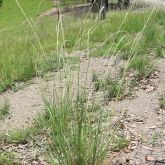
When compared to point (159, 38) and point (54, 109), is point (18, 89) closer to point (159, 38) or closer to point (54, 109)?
point (159, 38)

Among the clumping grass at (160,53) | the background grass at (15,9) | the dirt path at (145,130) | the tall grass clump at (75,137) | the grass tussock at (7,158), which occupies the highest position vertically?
the tall grass clump at (75,137)

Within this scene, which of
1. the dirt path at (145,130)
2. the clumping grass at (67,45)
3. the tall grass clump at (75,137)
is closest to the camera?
the tall grass clump at (75,137)

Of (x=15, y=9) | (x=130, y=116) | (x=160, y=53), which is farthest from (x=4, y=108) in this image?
(x=15, y=9)

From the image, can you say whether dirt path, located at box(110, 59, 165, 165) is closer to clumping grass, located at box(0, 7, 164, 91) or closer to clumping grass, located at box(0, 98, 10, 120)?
clumping grass, located at box(0, 7, 164, 91)

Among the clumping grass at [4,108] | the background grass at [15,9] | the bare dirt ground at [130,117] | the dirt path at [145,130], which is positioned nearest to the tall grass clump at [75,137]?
the bare dirt ground at [130,117]

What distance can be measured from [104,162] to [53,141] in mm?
619

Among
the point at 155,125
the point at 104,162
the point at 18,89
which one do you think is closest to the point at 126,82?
the point at 155,125

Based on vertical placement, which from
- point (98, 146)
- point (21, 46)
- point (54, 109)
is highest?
point (54, 109)

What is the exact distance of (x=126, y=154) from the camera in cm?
530

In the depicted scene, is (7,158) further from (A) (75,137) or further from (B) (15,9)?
(B) (15,9)

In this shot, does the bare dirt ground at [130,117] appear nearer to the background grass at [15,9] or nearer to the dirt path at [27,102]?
the dirt path at [27,102]

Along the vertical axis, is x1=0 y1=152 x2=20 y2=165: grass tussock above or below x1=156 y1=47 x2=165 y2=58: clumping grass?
below

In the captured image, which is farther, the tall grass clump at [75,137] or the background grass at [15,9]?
the background grass at [15,9]

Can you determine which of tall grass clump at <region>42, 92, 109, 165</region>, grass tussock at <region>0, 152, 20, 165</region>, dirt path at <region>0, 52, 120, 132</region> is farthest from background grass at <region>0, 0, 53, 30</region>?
tall grass clump at <region>42, 92, 109, 165</region>
